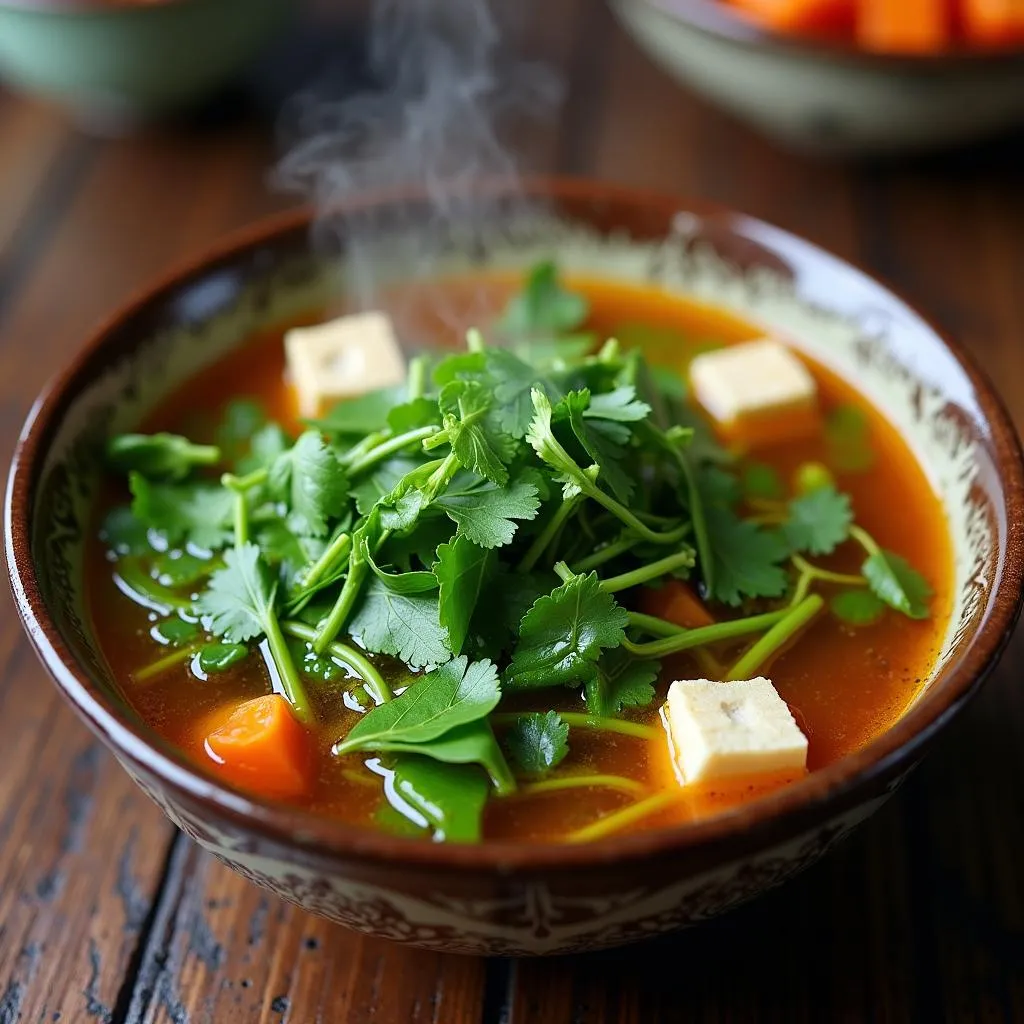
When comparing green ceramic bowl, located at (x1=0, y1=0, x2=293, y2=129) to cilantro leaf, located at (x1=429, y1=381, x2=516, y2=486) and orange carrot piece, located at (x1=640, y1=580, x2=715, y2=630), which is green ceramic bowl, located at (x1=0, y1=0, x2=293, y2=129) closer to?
cilantro leaf, located at (x1=429, y1=381, x2=516, y2=486)

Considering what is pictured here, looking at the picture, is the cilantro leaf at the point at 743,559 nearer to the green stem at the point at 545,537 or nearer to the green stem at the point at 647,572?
the green stem at the point at 647,572

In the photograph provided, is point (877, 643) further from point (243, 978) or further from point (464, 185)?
point (464, 185)

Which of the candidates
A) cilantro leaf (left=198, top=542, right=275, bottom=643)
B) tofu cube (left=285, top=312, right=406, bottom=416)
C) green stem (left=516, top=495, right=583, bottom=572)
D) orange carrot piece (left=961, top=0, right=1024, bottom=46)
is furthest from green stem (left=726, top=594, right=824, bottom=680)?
orange carrot piece (left=961, top=0, right=1024, bottom=46)

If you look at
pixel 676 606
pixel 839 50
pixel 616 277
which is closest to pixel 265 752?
pixel 676 606

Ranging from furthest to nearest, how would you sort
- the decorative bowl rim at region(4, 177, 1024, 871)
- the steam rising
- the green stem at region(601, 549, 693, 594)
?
the steam rising → the green stem at region(601, 549, 693, 594) → the decorative bowl rim at region(4, 177, 1024, 871)

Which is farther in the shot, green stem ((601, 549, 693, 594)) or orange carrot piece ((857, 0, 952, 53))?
orange carrot piece ((857, 0, 952, 53))

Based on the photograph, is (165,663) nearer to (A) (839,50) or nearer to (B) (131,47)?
(B) (131,47)
